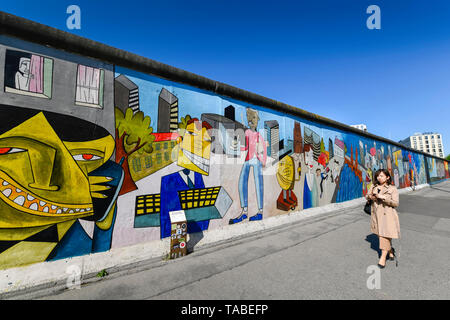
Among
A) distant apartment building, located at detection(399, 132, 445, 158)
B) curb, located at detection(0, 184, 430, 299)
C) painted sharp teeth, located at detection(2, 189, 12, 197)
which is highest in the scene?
distant apartment building, located at detection(399, 132, 445, 158)

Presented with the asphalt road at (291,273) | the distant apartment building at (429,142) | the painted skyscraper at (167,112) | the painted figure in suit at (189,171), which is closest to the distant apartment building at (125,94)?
the painted skyscraper at (167,112)

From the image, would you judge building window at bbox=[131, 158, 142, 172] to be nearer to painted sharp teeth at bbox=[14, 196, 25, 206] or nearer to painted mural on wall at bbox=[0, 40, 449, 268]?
painted mural on wall at bbox=[0, 40, 449, 268]

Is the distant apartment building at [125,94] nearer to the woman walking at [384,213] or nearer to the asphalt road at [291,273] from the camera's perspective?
the asphalt road at [291,273]

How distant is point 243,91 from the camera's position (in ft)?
20.0

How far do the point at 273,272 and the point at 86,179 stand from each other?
379 centimetres

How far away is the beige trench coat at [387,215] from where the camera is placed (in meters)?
3.37

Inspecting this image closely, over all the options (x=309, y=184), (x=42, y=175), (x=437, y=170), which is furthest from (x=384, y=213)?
(x=437, y=170)

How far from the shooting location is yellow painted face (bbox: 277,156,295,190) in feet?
23.2

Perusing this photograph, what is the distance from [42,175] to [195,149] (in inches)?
118

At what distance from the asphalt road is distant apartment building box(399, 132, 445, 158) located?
168510mm

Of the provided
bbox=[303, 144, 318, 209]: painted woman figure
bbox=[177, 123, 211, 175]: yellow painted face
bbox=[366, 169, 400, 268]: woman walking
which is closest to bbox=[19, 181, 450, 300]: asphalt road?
bbox=[366, 169, 400, 268]: woman walking

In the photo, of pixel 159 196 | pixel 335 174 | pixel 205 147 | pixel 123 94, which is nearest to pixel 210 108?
pixel 205 147

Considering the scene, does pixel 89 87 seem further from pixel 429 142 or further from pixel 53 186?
pixel 429 142
